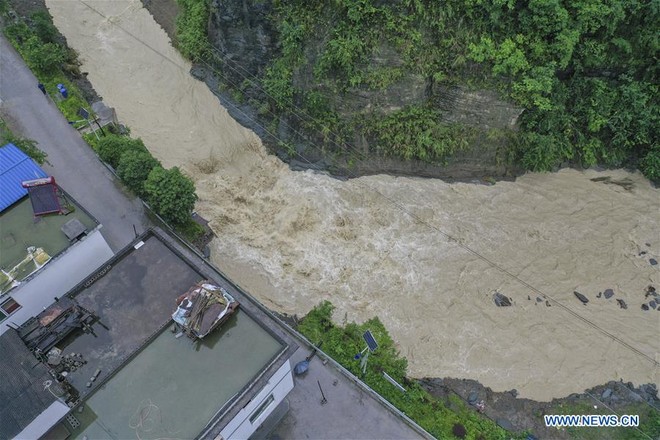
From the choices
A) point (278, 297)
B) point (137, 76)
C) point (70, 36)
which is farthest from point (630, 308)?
point (70, 36)

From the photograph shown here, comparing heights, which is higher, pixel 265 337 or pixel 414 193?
pixel 265 337

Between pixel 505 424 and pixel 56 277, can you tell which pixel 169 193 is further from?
pixel 505 424

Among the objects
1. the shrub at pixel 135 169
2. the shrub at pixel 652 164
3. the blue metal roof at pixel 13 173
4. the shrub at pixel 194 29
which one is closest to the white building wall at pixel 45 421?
the blue metal roof at pixel 13 173

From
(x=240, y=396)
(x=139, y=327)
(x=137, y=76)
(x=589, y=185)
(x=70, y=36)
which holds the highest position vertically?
(x=70, y=36)

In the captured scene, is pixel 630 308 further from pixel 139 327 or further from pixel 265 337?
pixel 139 327

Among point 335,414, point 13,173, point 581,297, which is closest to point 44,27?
point 13,173
